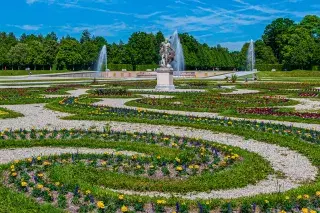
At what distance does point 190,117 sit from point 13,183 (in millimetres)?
9230

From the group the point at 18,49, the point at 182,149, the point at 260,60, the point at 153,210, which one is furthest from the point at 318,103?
the point at 260,60

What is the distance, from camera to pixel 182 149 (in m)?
10.8

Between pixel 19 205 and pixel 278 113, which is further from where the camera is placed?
pixel 278 113

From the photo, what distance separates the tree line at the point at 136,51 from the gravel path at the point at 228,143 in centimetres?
7087

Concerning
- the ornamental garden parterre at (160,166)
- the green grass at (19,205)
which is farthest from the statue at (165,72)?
the green grass at (19,205)

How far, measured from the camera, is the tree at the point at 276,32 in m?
110

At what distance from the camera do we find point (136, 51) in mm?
94125

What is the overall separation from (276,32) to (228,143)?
10645 cm

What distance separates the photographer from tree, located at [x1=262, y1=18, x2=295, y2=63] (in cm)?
11004

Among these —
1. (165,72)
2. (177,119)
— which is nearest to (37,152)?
(177,119)

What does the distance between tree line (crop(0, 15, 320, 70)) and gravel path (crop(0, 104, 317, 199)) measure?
70871 millimetres

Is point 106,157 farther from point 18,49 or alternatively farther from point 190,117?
point 18,49

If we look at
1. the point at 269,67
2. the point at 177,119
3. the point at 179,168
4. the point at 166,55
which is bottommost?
the point at 179,168

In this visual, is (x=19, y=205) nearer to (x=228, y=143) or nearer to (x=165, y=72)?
(x=228, y=143)
